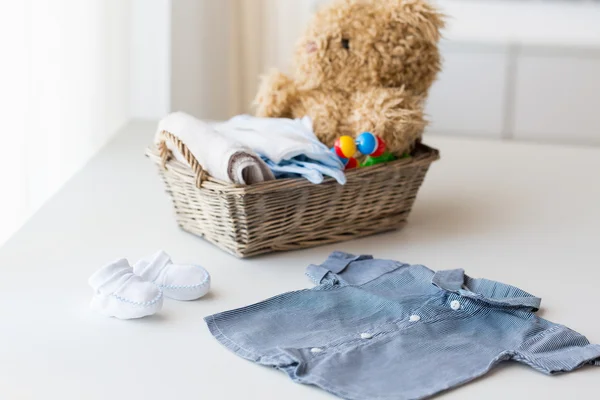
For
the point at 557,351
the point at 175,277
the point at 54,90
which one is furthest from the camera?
the point at 54,90

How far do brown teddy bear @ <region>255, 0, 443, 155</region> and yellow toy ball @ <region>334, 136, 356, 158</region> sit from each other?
0.18ft

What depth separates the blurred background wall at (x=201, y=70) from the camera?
5.64 ft

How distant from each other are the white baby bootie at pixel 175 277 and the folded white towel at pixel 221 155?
148 mm

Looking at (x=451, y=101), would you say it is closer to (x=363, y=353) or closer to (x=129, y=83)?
(x=129, y=83)

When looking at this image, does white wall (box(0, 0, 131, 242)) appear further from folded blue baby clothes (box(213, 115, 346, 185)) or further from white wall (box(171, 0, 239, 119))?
folded blue baby clothes (box(213, 115, 346, 185))

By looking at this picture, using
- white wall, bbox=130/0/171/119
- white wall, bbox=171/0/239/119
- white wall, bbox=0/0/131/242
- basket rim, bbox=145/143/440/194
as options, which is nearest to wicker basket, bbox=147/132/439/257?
basket rim, bbox=145/143/440/194

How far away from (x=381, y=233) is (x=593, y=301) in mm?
371

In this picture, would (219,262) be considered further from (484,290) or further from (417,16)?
(417,16)

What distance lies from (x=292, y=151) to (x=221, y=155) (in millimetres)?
109

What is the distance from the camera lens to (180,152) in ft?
4.36

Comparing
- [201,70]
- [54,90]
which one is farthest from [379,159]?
[201,70]

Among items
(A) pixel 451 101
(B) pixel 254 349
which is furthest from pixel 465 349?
(A) pixel 451 101

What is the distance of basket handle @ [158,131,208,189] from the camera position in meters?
1.28

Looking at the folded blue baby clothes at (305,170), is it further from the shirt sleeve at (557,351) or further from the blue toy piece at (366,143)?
the shirt sleeve at (557,351)
